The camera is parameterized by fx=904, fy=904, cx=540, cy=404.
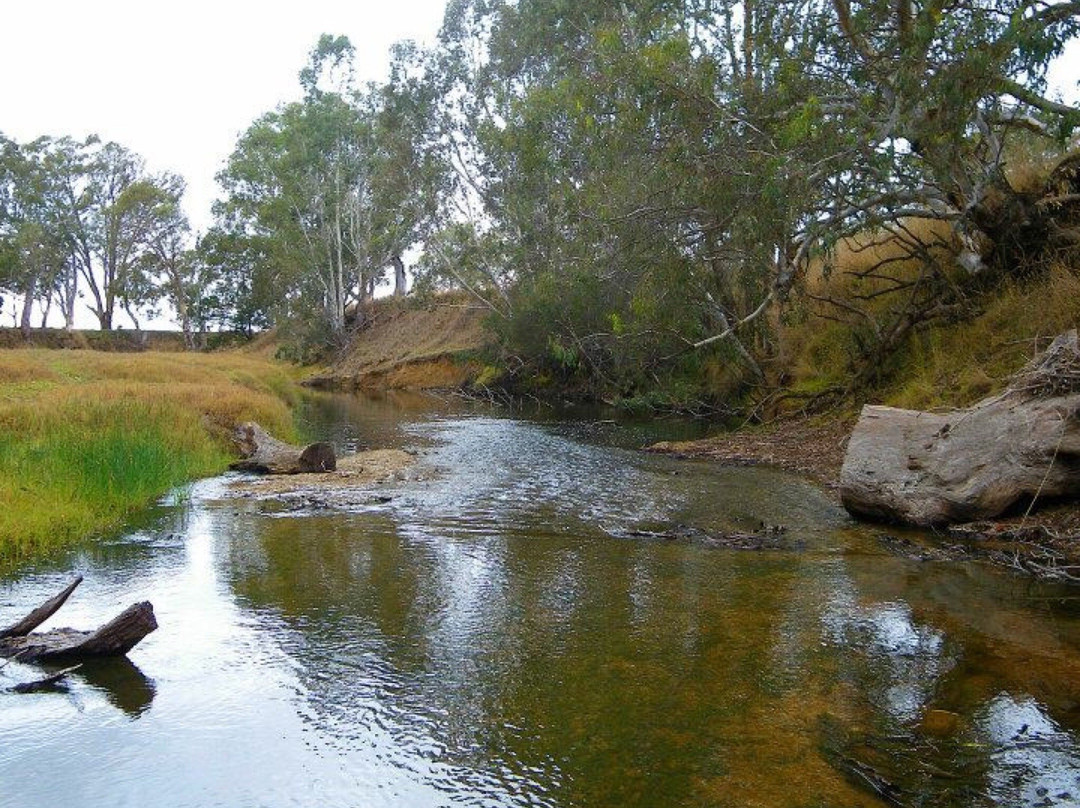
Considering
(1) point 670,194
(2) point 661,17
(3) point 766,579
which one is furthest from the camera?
(2) point 661,17

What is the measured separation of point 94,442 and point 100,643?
5908mm

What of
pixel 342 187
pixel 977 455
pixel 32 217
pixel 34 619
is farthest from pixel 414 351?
pixel 34 619

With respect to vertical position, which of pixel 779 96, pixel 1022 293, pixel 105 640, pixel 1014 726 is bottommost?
pixel 1014 726

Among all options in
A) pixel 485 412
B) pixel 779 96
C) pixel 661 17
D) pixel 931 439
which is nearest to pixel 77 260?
pixel 485 412

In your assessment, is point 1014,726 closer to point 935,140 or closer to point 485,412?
point 935,140

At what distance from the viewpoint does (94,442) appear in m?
10.6

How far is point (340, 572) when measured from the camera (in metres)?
7.55

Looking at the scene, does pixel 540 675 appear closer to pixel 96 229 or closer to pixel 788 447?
pixel 788 447

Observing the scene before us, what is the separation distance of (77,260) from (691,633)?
6117cm

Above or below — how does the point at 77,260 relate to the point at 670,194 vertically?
above

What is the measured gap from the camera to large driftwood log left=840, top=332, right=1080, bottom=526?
852cm

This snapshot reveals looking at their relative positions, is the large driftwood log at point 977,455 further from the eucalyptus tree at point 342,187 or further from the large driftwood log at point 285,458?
the eucalyptus tree at point 342,187

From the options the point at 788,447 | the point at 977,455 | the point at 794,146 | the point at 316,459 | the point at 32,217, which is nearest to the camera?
the point at 977,455

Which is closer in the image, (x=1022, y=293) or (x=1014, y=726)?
(x=1014, y=726)
